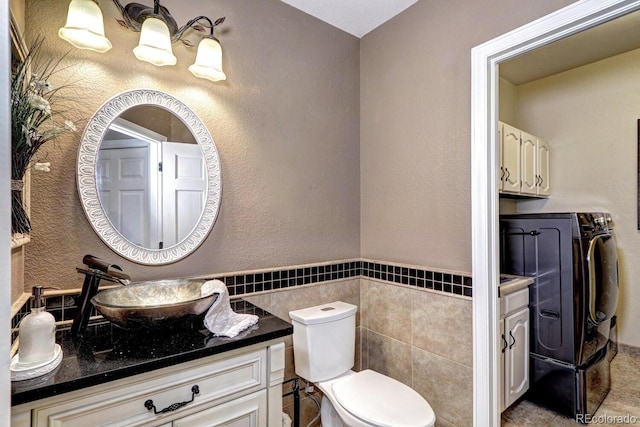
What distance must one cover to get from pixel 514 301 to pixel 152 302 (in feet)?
Result: 6.84

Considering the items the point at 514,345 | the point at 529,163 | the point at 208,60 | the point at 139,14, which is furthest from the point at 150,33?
the point at 529,163

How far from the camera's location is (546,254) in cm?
216

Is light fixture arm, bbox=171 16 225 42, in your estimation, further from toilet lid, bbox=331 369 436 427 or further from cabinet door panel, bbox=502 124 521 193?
cabinet door panel, bbox=502 124 521 193

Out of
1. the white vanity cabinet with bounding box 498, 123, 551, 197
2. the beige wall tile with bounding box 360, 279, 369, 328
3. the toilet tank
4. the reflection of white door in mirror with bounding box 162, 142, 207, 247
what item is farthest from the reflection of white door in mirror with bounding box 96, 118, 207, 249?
the white vanity cabinet with bounding box 498, 123, 551, 197

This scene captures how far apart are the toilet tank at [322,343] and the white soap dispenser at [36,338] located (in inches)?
39.8

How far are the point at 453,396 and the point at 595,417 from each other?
1.22m

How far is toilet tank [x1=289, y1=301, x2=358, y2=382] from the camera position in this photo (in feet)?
5.41

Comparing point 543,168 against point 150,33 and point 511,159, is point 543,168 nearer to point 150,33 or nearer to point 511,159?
point 511,159

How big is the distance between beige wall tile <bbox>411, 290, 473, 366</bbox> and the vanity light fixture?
1592mm

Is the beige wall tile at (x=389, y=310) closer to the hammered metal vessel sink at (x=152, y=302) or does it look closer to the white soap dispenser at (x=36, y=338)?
the hammered metal vessel sink at (x=152, y=302)

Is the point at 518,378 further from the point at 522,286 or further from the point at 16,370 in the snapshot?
the point at 16,370

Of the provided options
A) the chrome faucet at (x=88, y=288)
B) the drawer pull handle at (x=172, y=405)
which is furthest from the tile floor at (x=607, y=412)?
the chrome faucet at (x=88, y=288)

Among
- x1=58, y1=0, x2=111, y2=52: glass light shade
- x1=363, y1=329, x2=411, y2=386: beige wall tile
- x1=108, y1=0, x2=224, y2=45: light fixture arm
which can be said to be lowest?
x1=363, y1=329, x2=411, y2=386: beige wall tile

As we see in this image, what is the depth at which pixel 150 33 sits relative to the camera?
1.33 meters
